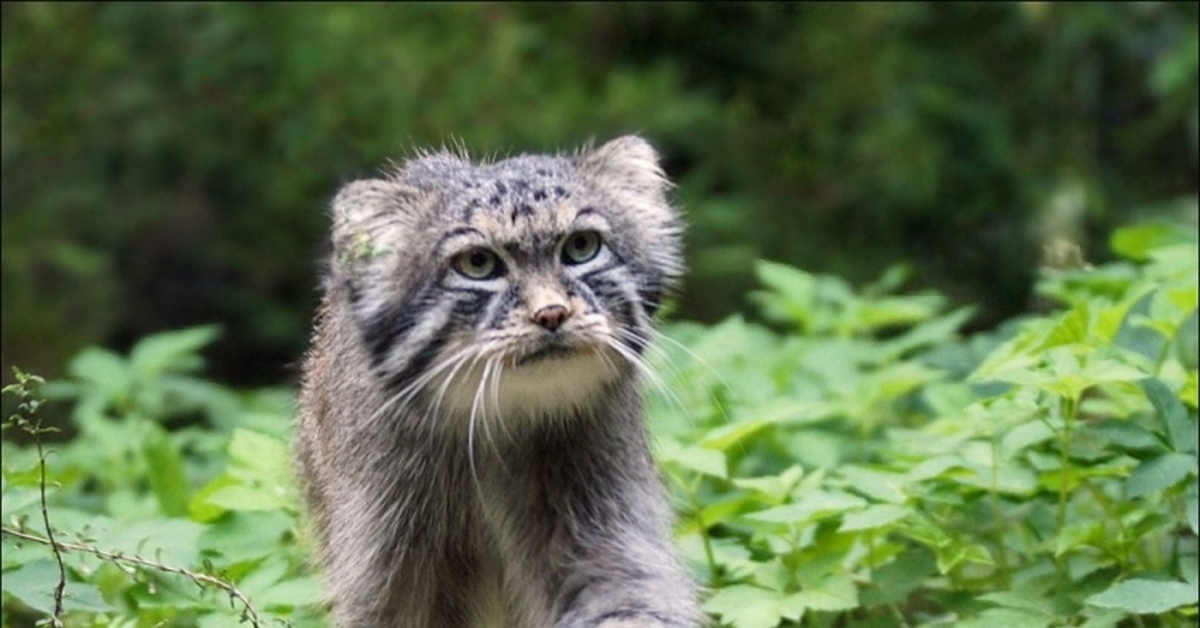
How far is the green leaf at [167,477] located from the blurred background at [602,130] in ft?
11.1

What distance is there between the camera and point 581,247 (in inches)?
185

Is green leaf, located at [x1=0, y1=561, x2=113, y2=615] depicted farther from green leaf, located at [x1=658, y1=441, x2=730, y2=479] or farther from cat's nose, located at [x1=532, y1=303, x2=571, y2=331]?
green leaf, located at [x1=658, y1=441, x2=730, y2=479]

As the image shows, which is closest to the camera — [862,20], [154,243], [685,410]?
[685,410]

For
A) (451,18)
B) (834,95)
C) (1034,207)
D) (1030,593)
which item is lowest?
(1030,593)

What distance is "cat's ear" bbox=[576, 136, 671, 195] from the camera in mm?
5098

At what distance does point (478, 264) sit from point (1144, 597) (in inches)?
74.3

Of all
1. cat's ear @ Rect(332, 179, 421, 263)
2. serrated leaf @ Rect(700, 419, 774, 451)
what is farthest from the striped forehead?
serrated leaf @ Rect(700, 419, 774, 451)

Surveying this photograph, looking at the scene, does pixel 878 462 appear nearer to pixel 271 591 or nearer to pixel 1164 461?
pixel 1164 461

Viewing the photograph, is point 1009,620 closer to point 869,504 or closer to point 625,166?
point 869,504

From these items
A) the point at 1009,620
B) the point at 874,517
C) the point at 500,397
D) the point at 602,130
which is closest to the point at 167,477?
the point at 500,397

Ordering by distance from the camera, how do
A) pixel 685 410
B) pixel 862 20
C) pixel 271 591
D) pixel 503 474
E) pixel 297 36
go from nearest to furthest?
pixel 503 474 < pixel 271 591 < pixel 685 410 < pixel 297 36 < pixel 862 20

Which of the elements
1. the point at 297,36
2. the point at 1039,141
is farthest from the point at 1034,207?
the point at 297,36

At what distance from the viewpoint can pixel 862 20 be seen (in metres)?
11.1

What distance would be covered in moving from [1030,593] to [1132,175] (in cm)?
659
